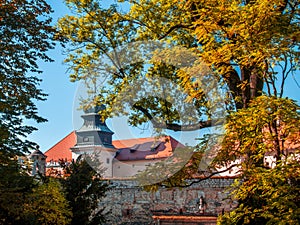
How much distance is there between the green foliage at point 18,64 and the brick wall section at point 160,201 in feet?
11.2

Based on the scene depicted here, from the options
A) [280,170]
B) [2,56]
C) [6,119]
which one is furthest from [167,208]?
[280,170]

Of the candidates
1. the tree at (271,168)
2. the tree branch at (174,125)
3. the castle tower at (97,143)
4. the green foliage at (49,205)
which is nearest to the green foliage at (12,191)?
the green foliage at (49,205)

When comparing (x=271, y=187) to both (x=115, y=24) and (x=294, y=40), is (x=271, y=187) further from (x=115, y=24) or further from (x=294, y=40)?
(x=115, y=24)

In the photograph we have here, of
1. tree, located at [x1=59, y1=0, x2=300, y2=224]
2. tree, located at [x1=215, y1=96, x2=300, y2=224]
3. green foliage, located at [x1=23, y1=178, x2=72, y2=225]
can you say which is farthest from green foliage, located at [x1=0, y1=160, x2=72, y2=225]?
tree, located at [x1=215, y1=96, x2=300, y2=224]

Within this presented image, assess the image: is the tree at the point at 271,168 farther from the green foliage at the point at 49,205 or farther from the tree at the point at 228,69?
the green foliage at the point at 49,205

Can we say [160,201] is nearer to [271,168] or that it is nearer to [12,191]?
[12,191]

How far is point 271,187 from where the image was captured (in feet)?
14.7

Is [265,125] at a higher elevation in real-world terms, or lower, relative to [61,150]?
lower

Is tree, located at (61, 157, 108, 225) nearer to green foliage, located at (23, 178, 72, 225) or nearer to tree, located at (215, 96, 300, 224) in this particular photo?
green foliage, located at (23, 178, 72, 225)

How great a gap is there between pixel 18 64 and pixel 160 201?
560 cm

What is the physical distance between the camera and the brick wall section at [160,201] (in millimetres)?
11383

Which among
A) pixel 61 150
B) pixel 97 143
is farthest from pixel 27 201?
pixel 61 150

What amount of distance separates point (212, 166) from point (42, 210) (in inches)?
158

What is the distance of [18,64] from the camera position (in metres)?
9.09
